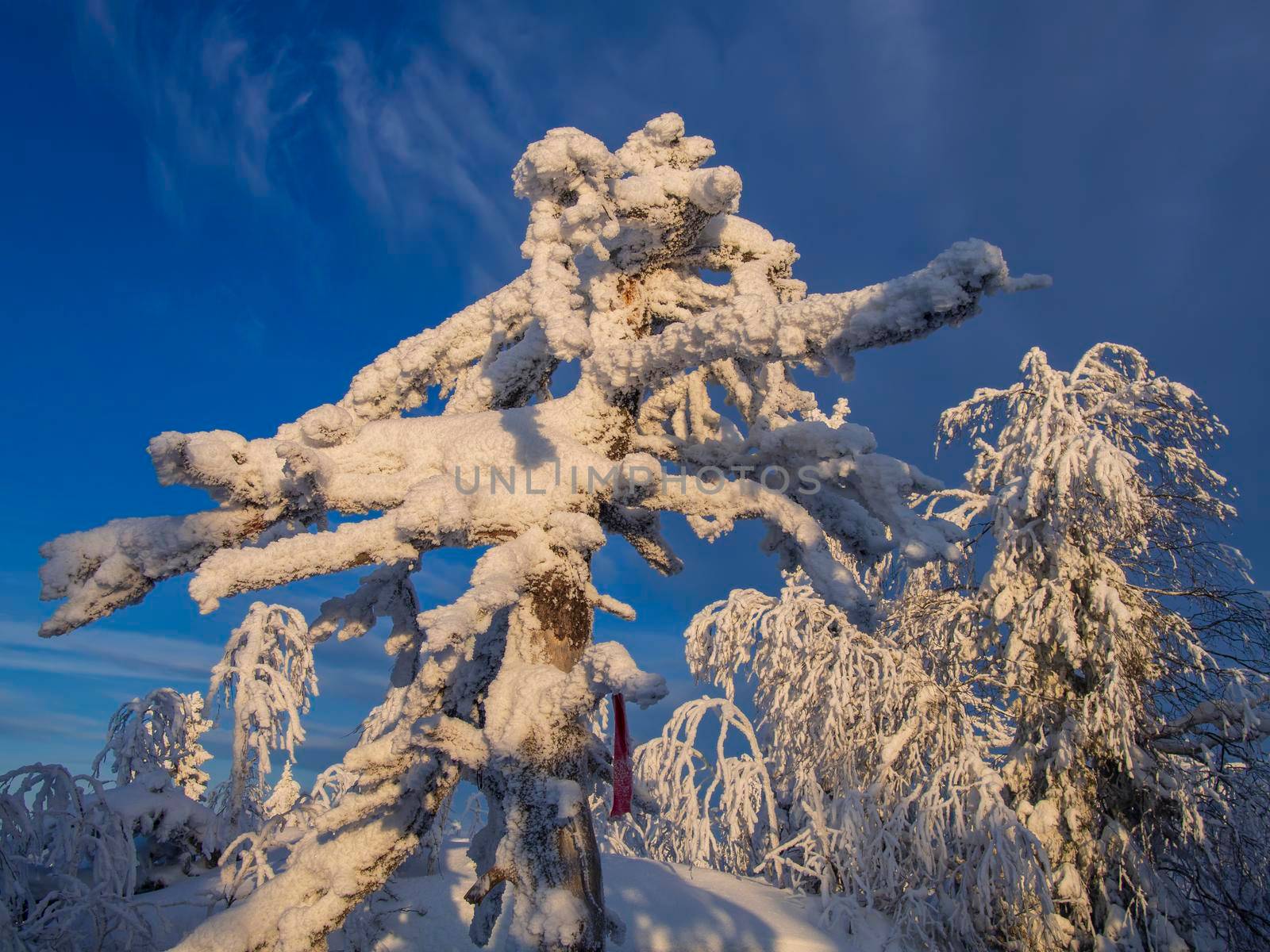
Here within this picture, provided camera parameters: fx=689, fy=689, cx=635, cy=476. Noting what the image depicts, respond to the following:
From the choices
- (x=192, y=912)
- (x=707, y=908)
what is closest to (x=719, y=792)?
(x=707, y=908)

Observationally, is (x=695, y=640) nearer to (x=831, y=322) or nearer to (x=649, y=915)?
(x=649, y=915)

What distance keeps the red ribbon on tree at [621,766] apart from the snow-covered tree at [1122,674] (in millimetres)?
5266

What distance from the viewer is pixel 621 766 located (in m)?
2.78

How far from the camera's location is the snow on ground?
18.1ft

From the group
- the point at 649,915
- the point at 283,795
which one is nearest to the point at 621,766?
the point at 649,915

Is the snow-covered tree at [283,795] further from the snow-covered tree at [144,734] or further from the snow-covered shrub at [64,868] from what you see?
the snow-covered shrub at [64,868]

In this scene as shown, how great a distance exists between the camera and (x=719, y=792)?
389 inches

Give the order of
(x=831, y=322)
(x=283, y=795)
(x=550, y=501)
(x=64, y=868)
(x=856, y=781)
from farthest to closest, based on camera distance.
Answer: (x=283, y=795), (x=856, y=781), (x=64, y=868), (x=550, y=501), (x=831, y=322)

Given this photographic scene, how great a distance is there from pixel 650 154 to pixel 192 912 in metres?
7.73

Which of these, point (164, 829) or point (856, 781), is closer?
point (164, 829)

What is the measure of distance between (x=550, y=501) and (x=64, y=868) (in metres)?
5.06

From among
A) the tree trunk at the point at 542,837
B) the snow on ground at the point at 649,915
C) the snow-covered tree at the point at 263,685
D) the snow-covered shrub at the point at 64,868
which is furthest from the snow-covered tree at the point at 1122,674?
the snow-covered tree at the point at 263,685

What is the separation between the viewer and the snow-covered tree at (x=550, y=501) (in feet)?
8.91

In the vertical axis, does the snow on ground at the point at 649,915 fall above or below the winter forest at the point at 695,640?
below
